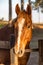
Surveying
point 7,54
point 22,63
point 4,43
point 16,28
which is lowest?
point 22,63

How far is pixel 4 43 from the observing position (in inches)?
88.2

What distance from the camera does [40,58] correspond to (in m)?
2.22

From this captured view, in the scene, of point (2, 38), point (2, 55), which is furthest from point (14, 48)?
point (2, 38)

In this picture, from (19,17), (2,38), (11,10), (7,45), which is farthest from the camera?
(11,10)

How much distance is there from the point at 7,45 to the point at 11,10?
824 centimetres

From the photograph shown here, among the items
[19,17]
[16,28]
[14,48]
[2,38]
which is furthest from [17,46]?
[2,38]

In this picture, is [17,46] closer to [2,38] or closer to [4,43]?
[4,43]

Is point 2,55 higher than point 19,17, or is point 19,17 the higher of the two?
point 19,17

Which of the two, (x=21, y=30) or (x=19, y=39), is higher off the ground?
(x=21, y=30)

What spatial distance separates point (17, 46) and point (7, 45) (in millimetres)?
172

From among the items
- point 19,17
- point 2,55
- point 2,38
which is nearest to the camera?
point 2,55

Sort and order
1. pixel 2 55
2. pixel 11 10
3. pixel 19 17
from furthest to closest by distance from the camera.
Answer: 1. pixel 11 10
2. pixel 19 17
3. pixel 2 55

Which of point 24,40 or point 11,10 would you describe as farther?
point 11,10

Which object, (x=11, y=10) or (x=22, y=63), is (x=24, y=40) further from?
(x=11, y=10)
